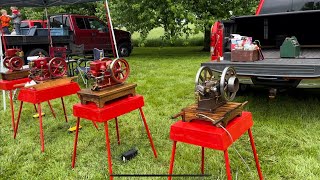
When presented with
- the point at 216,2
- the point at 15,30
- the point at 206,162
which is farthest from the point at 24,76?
the point at 216,2

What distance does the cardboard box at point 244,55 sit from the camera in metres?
3.76

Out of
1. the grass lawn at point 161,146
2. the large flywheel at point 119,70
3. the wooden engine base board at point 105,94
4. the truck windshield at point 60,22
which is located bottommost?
the grass lawn at point 161,146

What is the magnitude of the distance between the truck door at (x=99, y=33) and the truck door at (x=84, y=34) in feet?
0.40

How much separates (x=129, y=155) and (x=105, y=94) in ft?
2.42

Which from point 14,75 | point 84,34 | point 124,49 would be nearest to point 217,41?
point 14,75

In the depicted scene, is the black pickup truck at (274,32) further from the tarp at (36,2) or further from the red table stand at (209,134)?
the tarp at (36,2)

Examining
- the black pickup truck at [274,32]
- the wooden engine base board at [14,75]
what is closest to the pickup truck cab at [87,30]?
the wooden engine base board at [14,75]

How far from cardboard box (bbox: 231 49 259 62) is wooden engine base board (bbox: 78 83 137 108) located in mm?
1616

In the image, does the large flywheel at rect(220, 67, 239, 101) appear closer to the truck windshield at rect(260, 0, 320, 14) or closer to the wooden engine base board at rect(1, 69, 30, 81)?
the wooden engine base board at rect(1, 69, 30, 81)

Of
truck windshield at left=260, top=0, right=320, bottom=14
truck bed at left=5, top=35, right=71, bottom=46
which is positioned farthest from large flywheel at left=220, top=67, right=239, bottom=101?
truck bed at left=5, top=35, right=71, bottom=46

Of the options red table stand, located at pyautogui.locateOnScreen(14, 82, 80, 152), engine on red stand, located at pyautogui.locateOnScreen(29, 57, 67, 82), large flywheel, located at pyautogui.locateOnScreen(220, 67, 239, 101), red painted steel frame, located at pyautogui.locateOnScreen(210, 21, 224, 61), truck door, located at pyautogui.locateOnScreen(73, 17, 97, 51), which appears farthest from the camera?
truck door, located at pyautogui.locateOnScreen(73, 17, 97, 51)

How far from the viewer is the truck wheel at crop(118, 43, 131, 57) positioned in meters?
12.2

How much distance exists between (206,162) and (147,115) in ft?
5.33

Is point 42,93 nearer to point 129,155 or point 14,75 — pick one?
point 14,75
